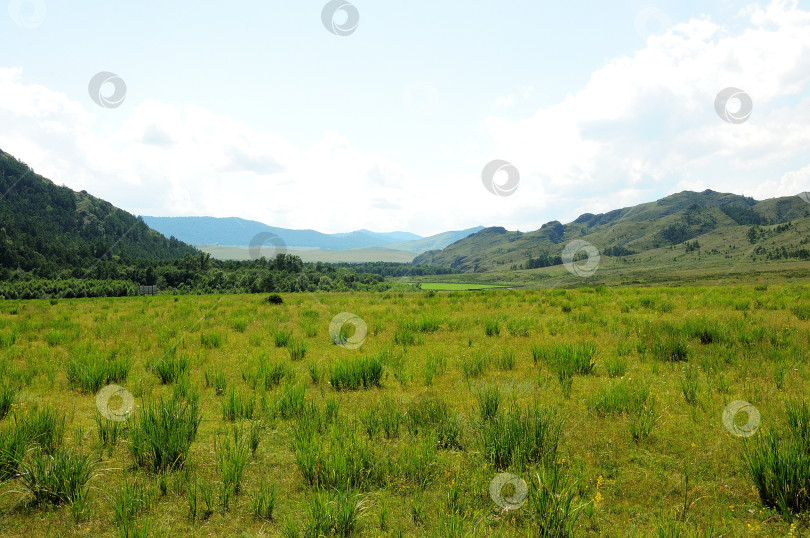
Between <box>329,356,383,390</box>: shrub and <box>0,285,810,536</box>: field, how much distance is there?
0.15 ft

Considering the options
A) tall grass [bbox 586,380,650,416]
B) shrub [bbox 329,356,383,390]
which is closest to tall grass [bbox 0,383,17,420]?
shrub [bbox 329,356,383,390]

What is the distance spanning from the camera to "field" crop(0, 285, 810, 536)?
429cm

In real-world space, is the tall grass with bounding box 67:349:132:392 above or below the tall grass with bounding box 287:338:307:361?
above

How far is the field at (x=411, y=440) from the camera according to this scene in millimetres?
4285

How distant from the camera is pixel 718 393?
25.9 feet

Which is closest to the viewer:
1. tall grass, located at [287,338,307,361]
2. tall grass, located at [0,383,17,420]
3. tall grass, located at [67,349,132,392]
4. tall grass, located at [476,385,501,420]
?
tall grass, located at [476,385,501,420]

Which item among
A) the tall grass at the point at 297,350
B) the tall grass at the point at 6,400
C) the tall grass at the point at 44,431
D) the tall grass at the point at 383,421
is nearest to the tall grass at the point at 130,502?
the tall grass at the point at 44,431

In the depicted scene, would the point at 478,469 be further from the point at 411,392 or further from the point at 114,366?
the point at 114,366

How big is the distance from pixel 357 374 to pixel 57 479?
5582 mm

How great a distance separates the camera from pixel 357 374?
9.38m

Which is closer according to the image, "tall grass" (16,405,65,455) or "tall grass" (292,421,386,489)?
"tall grass" (292,421,386,489)

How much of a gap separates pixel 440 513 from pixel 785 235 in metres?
253

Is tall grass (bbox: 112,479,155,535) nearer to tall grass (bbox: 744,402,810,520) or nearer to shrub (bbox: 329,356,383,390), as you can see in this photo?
shrub (bbox: 329,356,383,390)

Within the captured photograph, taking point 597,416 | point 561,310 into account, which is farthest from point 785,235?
point 597,416
